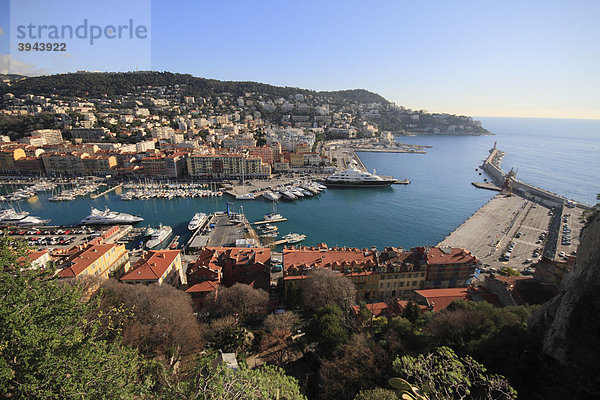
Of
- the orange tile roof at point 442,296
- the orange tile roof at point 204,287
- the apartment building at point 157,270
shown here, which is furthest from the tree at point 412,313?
the apartment building at point 157,270

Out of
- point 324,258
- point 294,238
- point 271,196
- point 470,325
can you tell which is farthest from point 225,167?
point 470,325

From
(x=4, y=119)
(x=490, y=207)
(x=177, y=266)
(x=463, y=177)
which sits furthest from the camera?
(x=4, y=119)

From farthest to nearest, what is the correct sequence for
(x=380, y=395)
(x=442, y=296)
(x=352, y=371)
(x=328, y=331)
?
(x=442, y=296) → (x=328, y=331) → (x=352, y=371) → (x=380, y=395)

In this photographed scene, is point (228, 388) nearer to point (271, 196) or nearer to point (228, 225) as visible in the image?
point (228, 225)

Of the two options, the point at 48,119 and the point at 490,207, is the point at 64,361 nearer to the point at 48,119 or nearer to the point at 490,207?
the point at 490,207

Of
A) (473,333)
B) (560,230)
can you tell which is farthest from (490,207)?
(473,333)

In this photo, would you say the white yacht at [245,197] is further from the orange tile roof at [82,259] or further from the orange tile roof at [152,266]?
the orange tile roof at [82,259]
